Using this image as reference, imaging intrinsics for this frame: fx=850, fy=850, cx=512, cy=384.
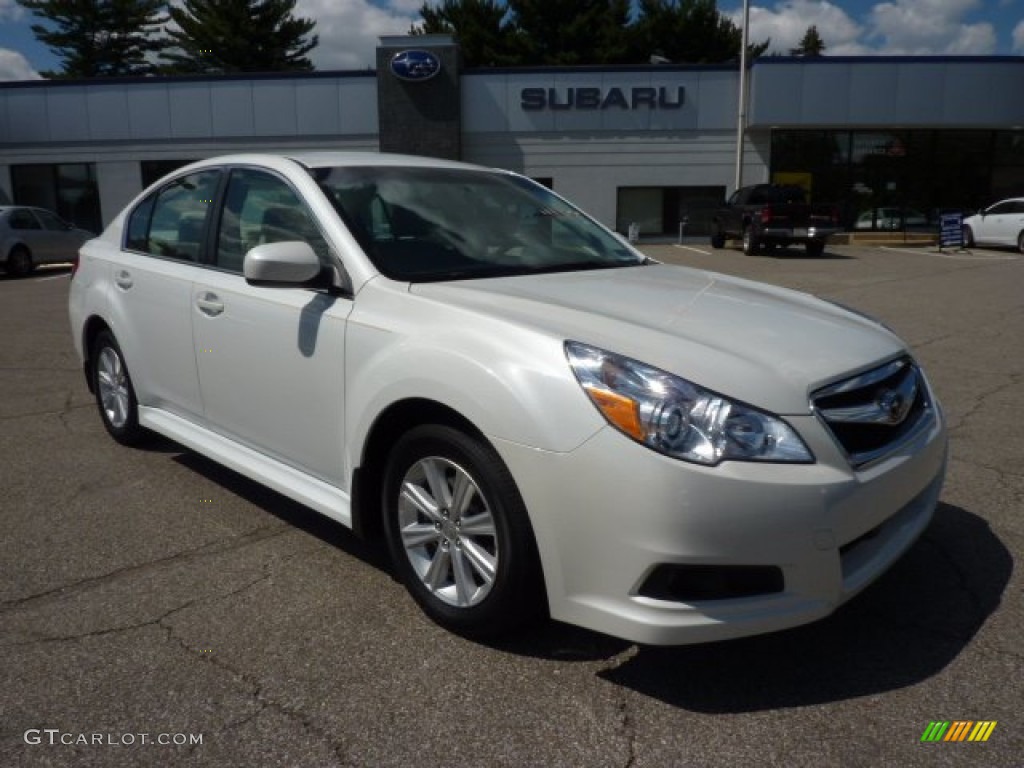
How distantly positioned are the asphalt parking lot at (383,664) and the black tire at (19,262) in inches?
618

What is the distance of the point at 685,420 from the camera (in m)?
2.32

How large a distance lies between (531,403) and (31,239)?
18754 millimetres

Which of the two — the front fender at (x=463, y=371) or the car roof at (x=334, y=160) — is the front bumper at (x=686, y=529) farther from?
the car roof at (x=334, y=160)

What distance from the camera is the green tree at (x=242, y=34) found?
4488cm

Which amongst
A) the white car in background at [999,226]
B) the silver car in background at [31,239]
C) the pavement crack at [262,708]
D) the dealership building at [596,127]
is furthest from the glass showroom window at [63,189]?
the pavement crack at [262,708]

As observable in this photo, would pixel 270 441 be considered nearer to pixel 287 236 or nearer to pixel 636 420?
pixel 287 236

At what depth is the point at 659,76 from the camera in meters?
26.8

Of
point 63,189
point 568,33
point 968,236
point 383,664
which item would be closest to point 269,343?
point 383,664

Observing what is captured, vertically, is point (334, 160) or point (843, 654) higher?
point (334, 160)

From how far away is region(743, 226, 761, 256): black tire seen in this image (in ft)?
70.6

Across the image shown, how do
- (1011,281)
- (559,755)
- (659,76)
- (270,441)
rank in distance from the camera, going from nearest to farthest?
(559,755), (270,441), (1011,281), (659,76)

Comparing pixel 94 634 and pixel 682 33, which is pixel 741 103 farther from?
pixel 94 634

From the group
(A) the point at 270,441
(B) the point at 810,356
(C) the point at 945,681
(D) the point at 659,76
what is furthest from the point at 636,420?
(D) the point at 659,76

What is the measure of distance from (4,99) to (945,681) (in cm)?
3286
